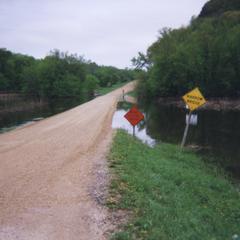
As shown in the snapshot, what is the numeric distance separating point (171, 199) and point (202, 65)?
55.2 metres

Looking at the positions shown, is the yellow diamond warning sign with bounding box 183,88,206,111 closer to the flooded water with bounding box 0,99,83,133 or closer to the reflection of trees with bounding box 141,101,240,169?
the reflection of trees with bounding box 141,101,240,169

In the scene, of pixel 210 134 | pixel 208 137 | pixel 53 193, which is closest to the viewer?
pixel 53 193

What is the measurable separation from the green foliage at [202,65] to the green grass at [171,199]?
157 feet

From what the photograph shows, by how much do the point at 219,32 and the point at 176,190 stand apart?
61.3 meters

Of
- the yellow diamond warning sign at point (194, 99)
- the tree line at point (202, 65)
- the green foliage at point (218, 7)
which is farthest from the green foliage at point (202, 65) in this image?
the yellow diamond warning sign at point (194, 99)

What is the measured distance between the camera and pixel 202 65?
63375mm

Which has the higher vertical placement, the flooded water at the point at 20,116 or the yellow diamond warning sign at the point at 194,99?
the yellow diamond warning sign at the point at 194,99

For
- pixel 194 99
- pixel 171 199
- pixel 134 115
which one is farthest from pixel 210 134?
pixel 171 199

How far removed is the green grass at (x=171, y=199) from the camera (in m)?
8.33

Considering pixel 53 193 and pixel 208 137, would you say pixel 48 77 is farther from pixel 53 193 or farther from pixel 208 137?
pixel 53 193

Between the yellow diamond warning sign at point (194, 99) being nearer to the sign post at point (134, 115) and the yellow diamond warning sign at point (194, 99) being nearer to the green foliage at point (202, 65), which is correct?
the sign post at point (134, 115)

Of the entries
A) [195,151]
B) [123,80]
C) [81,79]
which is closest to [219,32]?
[81,79]

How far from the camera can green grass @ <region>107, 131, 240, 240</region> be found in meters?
8.33

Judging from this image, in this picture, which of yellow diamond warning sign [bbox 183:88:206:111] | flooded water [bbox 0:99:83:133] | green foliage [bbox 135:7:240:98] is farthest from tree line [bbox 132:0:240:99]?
yellow diamond warning sign [bbox 183:88:206:111]
